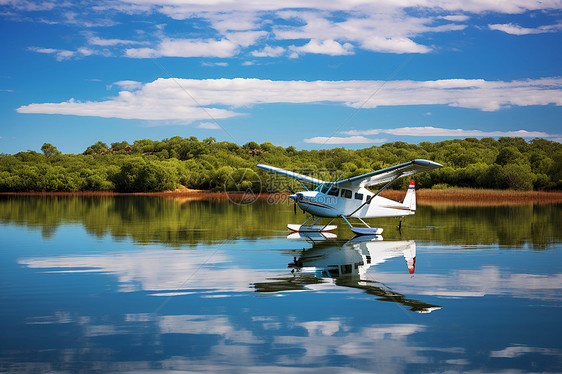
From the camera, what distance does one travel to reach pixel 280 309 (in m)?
6.38

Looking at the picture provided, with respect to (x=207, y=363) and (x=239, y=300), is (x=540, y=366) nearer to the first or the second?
(x=207, y=363)

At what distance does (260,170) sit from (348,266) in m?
60.4

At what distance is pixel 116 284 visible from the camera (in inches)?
315

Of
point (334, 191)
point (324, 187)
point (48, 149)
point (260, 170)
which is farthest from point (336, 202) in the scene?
point (48, 149)

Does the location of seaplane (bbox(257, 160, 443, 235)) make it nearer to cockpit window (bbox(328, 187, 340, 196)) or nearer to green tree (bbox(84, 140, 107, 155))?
cockpit window (bbox(328, 187, 340, 196))

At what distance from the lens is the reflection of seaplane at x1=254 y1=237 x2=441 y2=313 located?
24.5 ft

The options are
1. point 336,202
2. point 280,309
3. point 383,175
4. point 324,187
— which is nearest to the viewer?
point 280,309

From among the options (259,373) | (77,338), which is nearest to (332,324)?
(259,373)

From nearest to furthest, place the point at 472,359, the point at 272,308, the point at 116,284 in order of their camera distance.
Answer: the point at 472,359
the point at 272,308
the point at 116,284

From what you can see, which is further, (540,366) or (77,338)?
(77,338)

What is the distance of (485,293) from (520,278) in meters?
1.60

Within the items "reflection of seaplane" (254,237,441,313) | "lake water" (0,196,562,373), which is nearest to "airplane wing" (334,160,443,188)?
"reflection of seaplane" (254,237,441,313)

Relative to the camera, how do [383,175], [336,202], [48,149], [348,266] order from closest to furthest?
[348,266] < [336,202] < [383,175] < [48,149]

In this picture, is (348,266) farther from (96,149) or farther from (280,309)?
(96,149)
